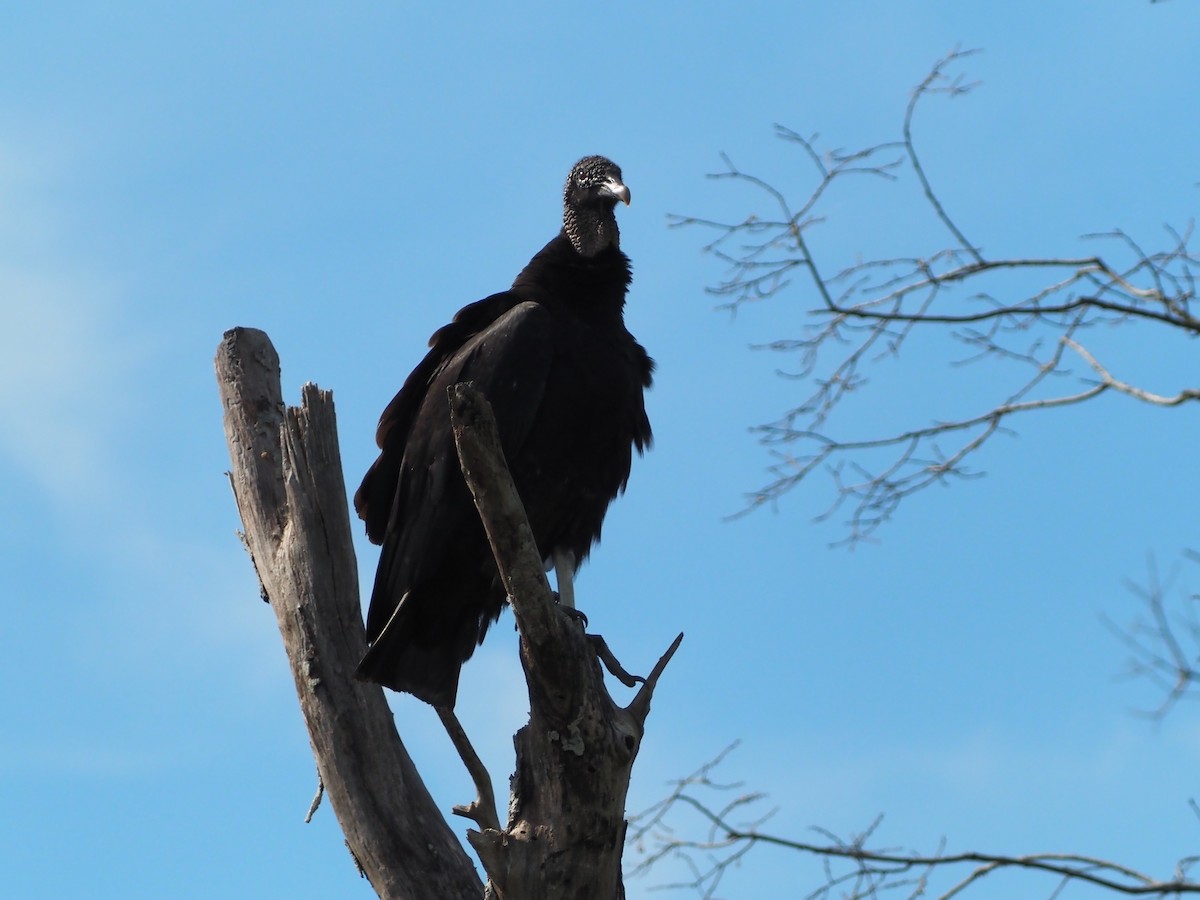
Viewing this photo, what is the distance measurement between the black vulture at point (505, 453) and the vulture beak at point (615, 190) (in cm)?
29

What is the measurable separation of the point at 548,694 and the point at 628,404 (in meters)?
1.18

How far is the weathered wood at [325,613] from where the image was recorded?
3.75 m

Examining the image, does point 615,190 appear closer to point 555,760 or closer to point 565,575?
point 565,575

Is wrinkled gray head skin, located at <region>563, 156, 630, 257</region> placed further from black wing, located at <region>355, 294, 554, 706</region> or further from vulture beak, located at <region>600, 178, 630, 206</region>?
black wing, located at <region>355, 294, 554, 706</region>

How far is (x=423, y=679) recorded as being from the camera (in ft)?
12.6

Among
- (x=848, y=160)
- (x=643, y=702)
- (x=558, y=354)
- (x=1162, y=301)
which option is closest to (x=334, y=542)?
(x=558, y=354)

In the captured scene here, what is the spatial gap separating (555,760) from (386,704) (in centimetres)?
97

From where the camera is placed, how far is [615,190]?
4492 mm

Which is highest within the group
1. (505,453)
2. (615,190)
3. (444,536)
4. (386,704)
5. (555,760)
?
(615,190)

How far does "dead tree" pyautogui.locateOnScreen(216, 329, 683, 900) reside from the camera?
307 centimetres

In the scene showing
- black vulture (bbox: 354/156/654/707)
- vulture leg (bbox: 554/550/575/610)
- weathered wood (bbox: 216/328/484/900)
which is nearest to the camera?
weathered wood (bbox: 216/328/484/900)

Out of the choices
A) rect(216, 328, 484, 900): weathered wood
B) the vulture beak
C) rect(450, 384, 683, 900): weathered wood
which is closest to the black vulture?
rect(216, 328, 484, 900): weathered wood

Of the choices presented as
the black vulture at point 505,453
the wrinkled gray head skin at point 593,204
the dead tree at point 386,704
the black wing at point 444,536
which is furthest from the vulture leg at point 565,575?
the wrinkled gray head skin at point 593,204

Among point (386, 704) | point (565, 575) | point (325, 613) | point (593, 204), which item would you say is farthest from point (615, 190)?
point (386, 704)
